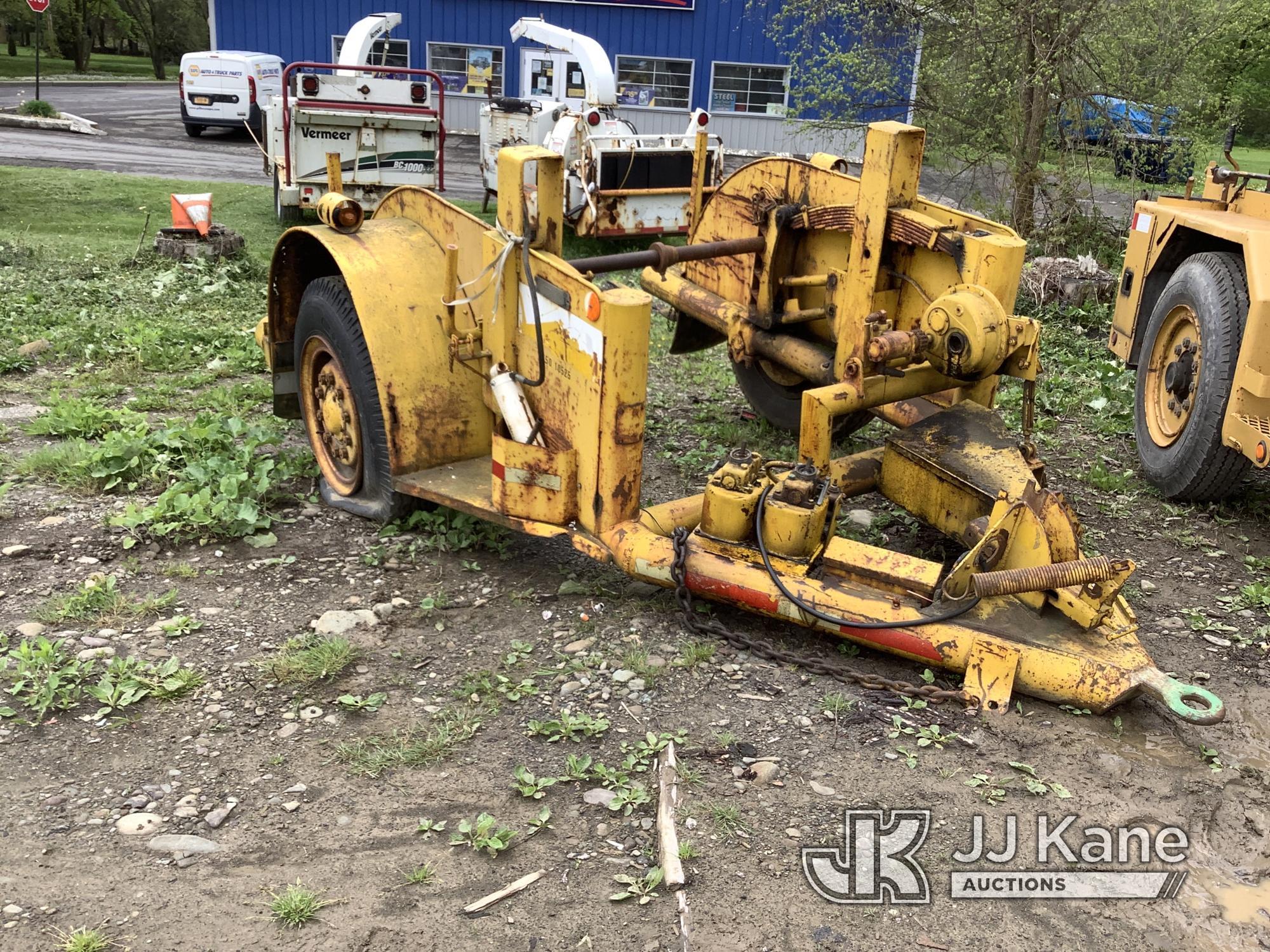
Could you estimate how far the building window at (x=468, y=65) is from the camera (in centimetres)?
2161

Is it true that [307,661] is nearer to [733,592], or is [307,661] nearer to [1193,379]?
[733,592]

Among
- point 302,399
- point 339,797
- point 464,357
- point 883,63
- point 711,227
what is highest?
point 883,63

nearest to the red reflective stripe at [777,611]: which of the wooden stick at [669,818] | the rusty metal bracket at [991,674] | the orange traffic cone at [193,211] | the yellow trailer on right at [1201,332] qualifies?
the rusty metal bracket at [991,674]

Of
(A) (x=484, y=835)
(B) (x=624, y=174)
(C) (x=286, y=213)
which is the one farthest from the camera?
A: (C) (x=286, y=213)

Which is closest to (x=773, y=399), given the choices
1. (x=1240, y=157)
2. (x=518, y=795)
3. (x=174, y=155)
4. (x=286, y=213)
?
(x=518, y=795)

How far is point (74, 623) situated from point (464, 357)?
5.20ft

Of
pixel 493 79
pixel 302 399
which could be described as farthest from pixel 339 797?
pixel 493 79

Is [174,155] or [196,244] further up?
[174,155]

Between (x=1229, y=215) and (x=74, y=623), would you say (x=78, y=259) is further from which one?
(x=1229, y=215)

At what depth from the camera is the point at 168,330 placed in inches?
282

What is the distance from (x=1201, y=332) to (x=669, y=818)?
3.67 meters

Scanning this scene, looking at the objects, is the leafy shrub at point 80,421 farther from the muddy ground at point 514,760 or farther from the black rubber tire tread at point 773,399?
the black rubber tire tread at point 773,399

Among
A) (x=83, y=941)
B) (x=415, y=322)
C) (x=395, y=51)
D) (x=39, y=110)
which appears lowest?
(x=83, y=941)

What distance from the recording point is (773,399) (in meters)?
5.87
